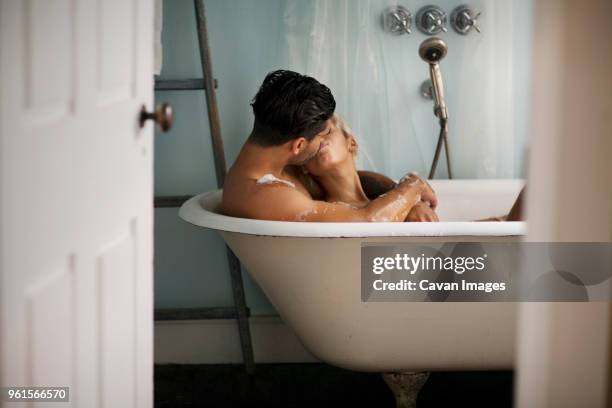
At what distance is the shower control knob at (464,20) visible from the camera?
2883 mm

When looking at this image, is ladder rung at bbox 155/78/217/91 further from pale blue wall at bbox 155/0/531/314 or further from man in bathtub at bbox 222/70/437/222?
man in bathtub at bbox 222/70/437/222

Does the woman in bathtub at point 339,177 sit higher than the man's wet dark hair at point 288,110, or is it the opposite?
the man's wet dark hair at point 288,110

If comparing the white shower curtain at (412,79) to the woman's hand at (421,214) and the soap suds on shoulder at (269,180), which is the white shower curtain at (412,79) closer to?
the woman's hand at (421,214)

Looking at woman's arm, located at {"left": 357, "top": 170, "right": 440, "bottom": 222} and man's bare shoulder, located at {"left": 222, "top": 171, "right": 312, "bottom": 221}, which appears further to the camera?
woman's arm, located at {"left": 357, "top": 170, "right": 440, "bottom": 222}

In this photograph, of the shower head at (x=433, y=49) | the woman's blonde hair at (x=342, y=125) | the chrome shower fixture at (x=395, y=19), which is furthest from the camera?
the chrome shower fixture at (x=395, y=19)

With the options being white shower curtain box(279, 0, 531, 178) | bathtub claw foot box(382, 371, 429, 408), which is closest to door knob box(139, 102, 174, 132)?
bathtub claw foot box(382, 371, 429, 408)

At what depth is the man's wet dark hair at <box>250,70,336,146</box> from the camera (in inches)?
91.3

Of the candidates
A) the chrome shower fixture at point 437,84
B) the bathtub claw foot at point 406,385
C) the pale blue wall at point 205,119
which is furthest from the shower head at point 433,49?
the bathtub claw foot at point 406,385

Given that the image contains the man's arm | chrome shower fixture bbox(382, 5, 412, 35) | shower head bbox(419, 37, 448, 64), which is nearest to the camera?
the man's arm

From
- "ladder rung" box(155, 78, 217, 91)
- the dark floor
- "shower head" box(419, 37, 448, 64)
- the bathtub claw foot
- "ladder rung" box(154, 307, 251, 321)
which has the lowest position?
the dark floor

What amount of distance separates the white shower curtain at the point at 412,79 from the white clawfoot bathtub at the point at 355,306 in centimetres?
71

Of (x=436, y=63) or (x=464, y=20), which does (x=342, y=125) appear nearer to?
(x=436, y=63)

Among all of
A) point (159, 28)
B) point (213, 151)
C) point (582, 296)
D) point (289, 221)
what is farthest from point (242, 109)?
point (582, 296)

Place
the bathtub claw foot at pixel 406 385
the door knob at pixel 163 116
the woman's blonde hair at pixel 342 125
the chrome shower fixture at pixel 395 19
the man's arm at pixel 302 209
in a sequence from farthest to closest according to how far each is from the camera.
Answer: the chrome shower fixture at pixel 395 19, the woman's blonde hair at pixel 342 125, the bathtub claw foot at pixel 406 385, the man's arm at pixel 302 209, the door knob at pixel 163 116
